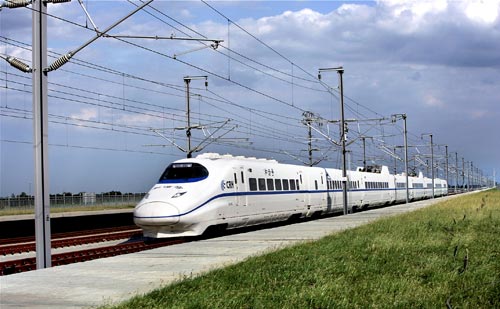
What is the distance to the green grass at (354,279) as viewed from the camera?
852cm

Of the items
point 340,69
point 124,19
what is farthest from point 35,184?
point 340,69

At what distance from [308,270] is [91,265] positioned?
4690 millimetres

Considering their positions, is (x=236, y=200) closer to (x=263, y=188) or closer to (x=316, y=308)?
(x=263, y=188)

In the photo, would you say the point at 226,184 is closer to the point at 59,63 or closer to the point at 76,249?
the point at 76,249

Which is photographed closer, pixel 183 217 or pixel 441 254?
pixel 441 254

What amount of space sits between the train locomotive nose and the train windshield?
1.57 meters

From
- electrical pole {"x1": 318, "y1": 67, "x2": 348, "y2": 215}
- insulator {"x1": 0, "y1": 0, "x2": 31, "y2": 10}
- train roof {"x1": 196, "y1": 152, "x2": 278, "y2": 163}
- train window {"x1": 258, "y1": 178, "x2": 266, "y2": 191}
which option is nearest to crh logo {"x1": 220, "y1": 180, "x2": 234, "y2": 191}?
train roof {"x1": 196, "y1": 152, "x2": 278, "y2": 163}

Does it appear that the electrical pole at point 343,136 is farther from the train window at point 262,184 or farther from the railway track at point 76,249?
the railway track at point 76,249

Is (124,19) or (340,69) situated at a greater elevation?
(340,69)

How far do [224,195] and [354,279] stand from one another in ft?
38.4

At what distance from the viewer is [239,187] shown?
2323cm

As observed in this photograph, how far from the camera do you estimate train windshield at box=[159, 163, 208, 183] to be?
2119 cm

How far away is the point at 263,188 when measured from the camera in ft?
84.6

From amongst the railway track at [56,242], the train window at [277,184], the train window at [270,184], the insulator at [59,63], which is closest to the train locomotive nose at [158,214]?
the railway track at [56,242]
